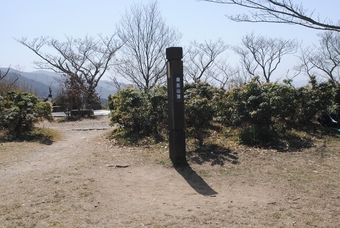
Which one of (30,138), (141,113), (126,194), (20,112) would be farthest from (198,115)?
(20,112)

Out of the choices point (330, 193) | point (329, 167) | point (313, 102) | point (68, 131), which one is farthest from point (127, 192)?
point (68, 131)

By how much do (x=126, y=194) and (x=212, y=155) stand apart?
230cm

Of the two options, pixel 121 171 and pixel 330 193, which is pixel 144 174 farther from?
pixel 330 193

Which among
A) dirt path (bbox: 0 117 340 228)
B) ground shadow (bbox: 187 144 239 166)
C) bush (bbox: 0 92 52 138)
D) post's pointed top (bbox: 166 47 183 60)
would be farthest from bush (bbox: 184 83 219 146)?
bush (bbox: 0 92 52 138)

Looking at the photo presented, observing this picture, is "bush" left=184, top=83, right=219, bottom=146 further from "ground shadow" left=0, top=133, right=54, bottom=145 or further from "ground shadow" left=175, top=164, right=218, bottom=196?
"ground shadow" left=0, top=133, right=54, bottom=145

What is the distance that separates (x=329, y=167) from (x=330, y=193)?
51.3 inches

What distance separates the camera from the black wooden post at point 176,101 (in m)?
5.63

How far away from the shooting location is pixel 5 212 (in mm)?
3713

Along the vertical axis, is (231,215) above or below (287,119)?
below

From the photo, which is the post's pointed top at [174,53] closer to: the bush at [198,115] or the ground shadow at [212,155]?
the bush at [198,115]

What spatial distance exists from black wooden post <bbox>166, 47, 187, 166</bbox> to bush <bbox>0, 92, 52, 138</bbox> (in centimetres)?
444

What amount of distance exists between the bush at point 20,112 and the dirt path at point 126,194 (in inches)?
82.7

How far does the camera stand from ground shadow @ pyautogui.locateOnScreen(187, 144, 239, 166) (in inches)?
230

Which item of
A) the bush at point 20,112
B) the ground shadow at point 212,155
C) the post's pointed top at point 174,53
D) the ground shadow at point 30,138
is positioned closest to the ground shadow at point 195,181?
the ground shadow at point 212,155
